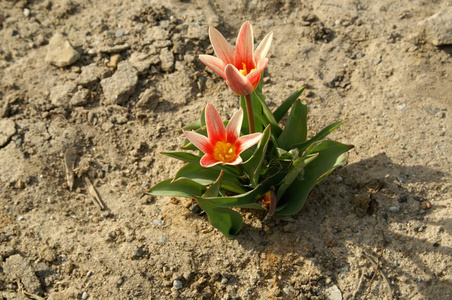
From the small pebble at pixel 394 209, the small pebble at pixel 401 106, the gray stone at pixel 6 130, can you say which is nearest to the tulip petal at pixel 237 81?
the small pebble at pixel 394 209

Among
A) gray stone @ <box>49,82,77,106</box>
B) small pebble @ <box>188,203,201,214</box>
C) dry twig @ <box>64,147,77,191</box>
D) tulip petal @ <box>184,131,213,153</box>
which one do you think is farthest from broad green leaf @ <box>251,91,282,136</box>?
gray stone @ <box>49,82,77,106</box>

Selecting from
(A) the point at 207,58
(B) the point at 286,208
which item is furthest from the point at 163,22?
(B) the point at 286,208

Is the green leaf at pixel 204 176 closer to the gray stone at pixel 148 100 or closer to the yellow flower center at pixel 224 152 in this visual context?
the yellow flower center at pixel 224 152

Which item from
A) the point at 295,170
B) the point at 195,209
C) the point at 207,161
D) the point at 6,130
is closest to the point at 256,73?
the point at 207,161

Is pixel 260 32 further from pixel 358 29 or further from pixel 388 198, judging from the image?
pixel 388 198

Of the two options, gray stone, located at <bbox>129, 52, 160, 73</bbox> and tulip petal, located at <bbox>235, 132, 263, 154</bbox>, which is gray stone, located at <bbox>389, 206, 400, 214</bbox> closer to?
tulip petal, located at <bbox>235, 132, 263, 154</bbox>
